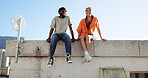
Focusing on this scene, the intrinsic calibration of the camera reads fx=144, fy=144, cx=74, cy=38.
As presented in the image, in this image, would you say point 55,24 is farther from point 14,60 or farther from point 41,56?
point 14,60

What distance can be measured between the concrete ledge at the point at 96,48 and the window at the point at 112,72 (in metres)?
0.45

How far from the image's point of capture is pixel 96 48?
4.63 metres

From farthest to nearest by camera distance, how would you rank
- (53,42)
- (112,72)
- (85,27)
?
(85,27) → (112,72) → (53,42)

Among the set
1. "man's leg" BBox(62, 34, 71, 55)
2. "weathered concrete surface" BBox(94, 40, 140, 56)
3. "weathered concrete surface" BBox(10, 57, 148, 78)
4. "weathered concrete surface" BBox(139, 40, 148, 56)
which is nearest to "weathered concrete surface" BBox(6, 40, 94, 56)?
"weathered concrete surface" BBox(10, 57, 148, 78)

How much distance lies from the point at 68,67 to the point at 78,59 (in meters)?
0.41

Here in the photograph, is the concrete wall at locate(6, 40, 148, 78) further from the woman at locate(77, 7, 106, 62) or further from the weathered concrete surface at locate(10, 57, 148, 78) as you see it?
the woman at locate(77, 7, 106, 62)

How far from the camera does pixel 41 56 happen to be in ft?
15.2

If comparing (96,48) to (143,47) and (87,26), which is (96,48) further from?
(143,47)

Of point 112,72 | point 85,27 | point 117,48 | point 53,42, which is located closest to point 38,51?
point 53,42

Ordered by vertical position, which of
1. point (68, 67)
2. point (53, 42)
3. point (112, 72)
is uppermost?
point (53, 42)

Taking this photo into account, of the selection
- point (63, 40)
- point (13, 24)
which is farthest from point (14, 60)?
point (63, 40)

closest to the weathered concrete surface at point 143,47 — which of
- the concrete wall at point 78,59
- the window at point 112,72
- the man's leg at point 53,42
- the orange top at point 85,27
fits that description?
the concrete wall at point 78,59

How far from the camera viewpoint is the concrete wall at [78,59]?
4.55 metres

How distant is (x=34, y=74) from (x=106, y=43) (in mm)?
2494
